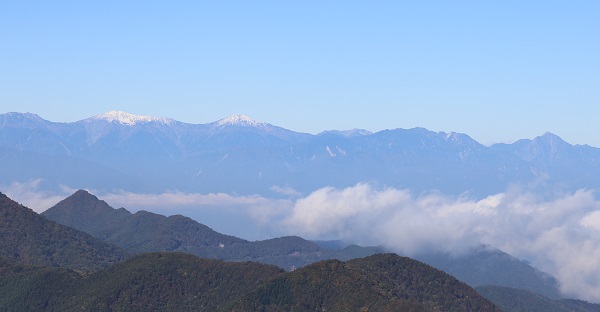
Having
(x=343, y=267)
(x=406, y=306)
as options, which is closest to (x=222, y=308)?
(x=343, y=267)

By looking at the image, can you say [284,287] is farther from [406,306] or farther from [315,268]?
[406,306]

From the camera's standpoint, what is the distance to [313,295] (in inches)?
7539

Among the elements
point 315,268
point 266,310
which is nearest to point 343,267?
point 315,268

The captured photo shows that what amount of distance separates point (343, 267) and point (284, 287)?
43.0ft

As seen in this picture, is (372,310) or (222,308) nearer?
(372,310)

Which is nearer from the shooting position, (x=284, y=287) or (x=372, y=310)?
(x=372, y=310)

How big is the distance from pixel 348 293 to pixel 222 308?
2659 centimetres

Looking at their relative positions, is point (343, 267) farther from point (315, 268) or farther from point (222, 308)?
point (222, 308)

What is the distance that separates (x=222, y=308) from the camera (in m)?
196

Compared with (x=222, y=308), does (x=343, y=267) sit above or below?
above

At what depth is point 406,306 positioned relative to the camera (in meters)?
172

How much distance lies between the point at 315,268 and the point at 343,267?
18.9ft

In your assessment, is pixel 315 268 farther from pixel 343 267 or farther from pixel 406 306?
pixel 406 306

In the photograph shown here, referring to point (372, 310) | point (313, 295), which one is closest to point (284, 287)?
point (313, 295)
